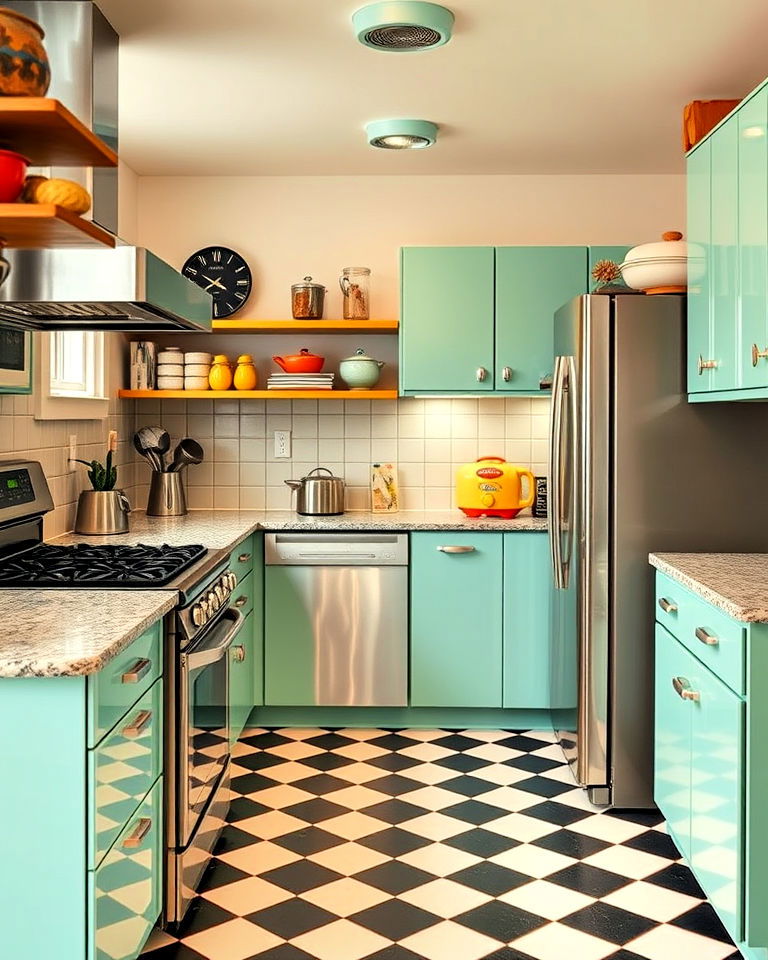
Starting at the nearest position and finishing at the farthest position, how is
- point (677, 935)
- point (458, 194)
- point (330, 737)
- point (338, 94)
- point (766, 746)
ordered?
point (766, 746), point (677, 935), point (338, 94), point (330, 737), point (458, 194)

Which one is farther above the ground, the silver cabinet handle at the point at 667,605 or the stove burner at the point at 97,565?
the stove burner at the point at 97,565

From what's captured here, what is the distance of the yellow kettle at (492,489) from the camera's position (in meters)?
4.61

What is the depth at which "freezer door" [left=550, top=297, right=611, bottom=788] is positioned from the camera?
357cm

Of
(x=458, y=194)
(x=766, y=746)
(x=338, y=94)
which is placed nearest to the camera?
(x=766, y=746)

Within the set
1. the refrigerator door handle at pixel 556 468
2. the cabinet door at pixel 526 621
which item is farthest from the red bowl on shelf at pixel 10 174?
the cabinet door at pixel 526 621

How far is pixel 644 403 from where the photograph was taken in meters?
3.55

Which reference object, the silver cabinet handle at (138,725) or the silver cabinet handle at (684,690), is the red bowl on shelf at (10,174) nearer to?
the silver cabinet handle at (138,725)

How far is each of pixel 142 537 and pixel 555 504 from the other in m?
1.51

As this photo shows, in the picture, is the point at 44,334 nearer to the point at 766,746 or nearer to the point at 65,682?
the point at 65,682

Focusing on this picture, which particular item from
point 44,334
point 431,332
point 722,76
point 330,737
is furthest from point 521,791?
point 722,76

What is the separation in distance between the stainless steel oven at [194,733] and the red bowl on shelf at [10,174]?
1.10m

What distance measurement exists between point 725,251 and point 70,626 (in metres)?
2.09

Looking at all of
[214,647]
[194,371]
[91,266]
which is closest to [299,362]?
[194,371]

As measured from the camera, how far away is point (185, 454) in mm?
4820
